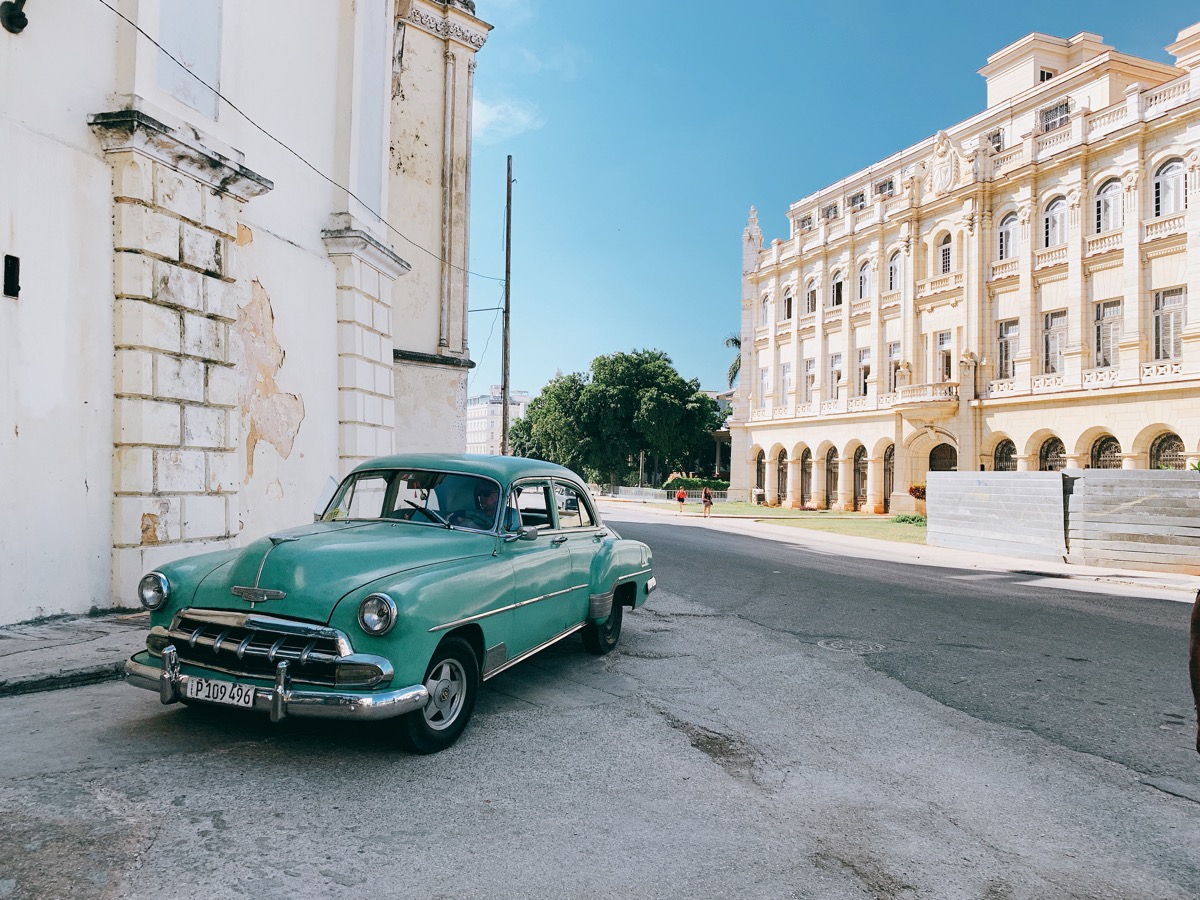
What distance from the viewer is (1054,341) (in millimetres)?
29328

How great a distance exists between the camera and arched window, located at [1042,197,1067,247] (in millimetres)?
28969

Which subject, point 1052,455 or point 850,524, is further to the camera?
point 1052,455

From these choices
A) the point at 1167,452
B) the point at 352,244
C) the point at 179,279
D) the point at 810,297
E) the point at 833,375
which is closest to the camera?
the point at 179,279

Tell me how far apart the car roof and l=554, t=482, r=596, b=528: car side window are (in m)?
0.29

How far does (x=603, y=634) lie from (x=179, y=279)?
5.73 meters

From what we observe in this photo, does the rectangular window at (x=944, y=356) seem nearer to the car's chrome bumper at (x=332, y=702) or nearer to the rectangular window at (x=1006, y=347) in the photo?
the rectangular window at (x=1006, y=347)

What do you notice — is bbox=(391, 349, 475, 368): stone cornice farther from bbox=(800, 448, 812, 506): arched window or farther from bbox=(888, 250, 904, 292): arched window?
bbox=(800, 448, 812, 506): arched window

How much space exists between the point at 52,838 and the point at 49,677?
263cm

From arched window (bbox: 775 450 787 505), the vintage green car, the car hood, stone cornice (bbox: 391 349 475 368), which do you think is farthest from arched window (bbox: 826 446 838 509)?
the car hood

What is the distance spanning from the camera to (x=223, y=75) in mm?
9156

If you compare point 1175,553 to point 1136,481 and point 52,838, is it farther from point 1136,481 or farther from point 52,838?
point 52,838

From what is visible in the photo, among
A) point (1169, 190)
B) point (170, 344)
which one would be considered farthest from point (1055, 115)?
point (170, 344)

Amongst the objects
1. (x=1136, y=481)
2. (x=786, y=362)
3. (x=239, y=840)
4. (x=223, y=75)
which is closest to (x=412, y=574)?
(x=239, y=840)

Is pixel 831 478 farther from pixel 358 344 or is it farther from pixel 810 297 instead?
pixel 358 344
